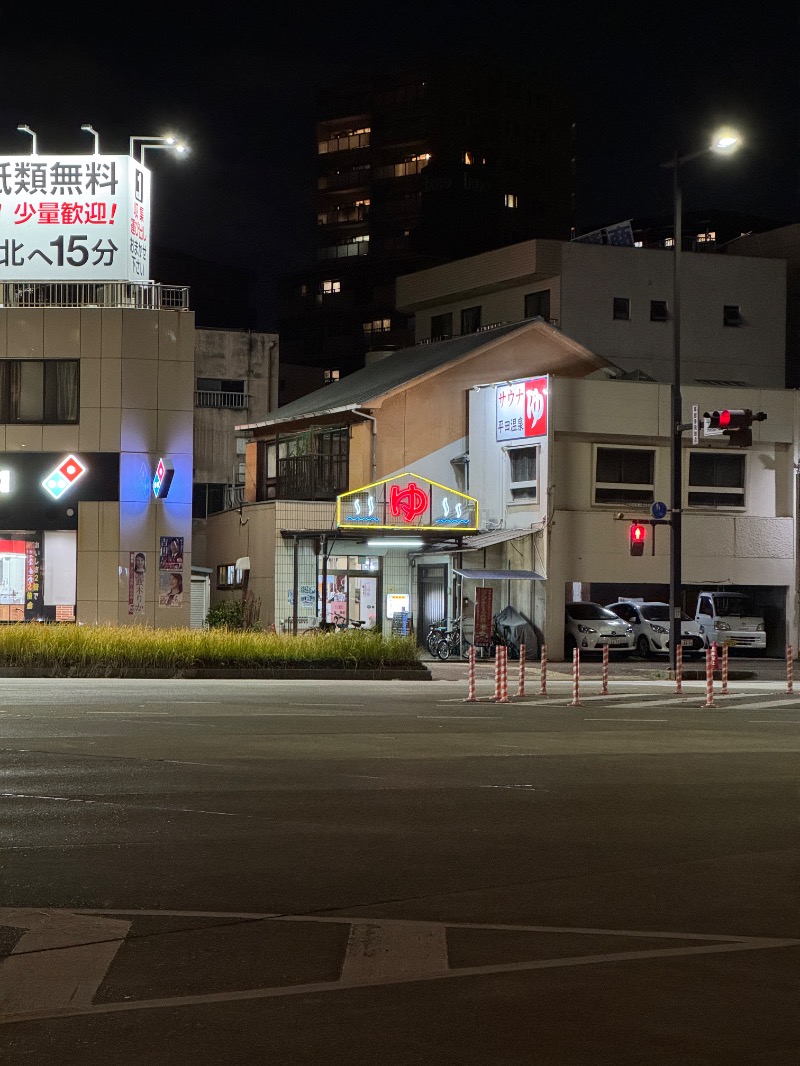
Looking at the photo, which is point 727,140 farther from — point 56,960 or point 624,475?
point 56,960

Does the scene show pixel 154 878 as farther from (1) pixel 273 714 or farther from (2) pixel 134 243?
(2) pixel 134 243

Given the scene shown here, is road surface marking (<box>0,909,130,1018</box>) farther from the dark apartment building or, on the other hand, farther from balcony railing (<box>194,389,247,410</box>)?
the dark apartment building

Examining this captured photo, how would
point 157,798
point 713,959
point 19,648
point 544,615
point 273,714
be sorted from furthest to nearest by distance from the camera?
point 544,615 → point 19,648 → point 273,714 → point 157,798 → point 713,959

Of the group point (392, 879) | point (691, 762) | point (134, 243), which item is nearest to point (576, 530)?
point (134, 243)

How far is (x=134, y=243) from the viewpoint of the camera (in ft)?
137

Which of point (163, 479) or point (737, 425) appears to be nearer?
point (737, 425)

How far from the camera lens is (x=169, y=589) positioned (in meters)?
40.4

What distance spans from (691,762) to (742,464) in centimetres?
2964

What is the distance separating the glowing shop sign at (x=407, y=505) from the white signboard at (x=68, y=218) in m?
9.35

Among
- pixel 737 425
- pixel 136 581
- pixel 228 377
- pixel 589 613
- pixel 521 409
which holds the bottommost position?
pixel 589 613

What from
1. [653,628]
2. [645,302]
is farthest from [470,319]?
[653,628]

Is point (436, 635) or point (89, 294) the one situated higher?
point (89, 294)

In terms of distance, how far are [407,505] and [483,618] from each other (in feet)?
12.7

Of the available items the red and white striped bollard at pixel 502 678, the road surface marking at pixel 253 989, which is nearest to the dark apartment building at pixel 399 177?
the red and white striped bollard at pixel 502 678
